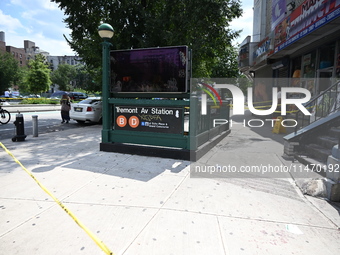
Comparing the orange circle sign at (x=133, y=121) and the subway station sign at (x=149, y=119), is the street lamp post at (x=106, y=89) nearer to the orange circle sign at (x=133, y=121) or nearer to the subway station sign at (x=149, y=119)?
the subway station sign at (x=149, y=119)

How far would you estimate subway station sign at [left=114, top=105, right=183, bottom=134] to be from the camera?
6.24 meters

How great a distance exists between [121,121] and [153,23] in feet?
21.3

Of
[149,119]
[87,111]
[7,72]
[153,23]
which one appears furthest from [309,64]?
[7,72]

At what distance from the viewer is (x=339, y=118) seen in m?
6.18

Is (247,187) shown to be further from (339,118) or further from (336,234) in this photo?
(339,118)

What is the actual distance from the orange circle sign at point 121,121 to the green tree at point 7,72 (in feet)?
159

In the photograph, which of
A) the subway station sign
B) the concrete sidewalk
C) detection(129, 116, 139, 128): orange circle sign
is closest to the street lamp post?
the subway station sign

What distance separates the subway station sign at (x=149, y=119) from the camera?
6.24 metres

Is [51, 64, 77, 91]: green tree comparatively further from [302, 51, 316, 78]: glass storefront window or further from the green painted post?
the green painted post

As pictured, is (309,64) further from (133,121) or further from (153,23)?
(133,121)

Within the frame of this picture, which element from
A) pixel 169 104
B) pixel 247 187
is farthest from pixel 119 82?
pixel 247 187

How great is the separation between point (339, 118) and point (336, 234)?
4.12 metres

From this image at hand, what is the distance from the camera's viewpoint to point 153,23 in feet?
37.3

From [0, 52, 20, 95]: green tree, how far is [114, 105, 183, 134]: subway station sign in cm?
4866
